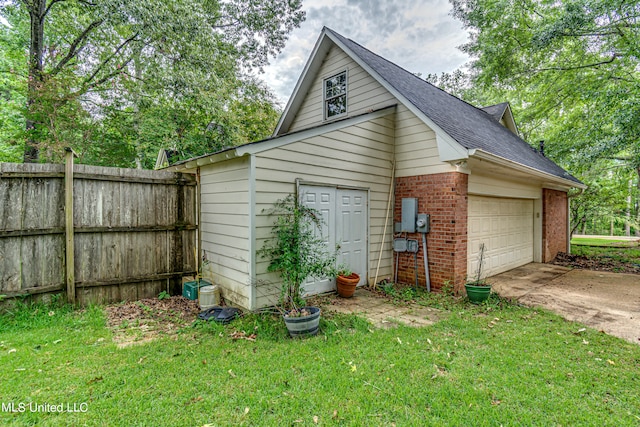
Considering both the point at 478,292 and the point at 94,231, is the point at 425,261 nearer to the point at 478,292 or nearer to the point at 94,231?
the point at 478,292

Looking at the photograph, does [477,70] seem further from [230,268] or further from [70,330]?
[70,330]

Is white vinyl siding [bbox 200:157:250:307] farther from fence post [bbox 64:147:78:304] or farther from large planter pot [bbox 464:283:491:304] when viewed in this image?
large planter pot [bbox 464:283:491:304]

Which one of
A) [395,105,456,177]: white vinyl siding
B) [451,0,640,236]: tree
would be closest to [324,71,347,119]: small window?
[395,105,456,177]: white vinyl siding

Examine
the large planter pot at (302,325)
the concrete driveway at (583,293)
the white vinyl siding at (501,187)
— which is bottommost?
the concrete driveway at (583,293)

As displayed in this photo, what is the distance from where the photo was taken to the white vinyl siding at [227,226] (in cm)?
454

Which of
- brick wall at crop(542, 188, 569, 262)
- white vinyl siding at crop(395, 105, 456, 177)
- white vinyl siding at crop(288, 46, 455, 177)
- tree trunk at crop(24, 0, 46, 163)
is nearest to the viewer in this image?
white vinyl siding at crop(395, 105, 456, 177)

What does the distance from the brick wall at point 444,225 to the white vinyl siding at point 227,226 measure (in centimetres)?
356

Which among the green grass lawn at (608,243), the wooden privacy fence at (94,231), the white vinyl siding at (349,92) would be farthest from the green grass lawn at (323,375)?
the green grass lawn at (608,243)

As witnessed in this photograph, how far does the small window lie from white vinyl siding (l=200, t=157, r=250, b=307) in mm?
4226

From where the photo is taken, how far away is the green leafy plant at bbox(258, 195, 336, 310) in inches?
176

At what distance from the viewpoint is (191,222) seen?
5.72 meters

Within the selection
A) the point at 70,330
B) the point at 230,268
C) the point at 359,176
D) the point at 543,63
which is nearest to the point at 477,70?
the point at 543,63

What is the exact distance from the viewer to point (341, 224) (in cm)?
567

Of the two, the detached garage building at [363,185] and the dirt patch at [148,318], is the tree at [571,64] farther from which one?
the dirt patch at [148,318]
